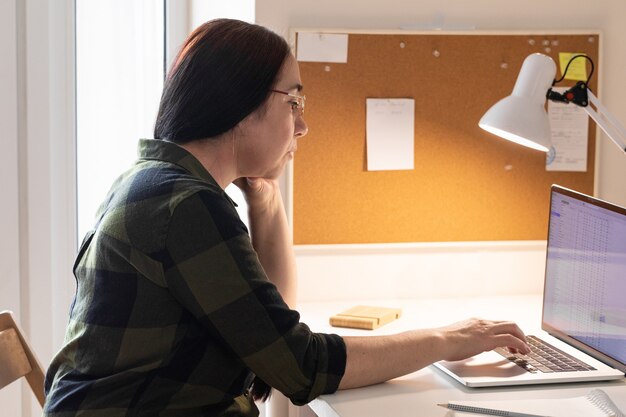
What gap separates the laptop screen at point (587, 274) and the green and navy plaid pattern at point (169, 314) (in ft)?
2.04

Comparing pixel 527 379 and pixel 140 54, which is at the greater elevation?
pixel 140 54

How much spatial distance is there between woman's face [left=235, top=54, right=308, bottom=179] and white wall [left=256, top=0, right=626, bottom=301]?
711 millimetres

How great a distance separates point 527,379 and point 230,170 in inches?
24.3

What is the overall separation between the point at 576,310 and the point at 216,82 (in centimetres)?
85

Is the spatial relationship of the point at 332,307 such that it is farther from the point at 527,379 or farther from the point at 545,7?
the point at 545,7

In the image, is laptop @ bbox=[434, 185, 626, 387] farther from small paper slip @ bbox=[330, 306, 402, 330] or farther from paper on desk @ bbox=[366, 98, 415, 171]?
paper on desk @ bbox=[366, 98, 415, 171]

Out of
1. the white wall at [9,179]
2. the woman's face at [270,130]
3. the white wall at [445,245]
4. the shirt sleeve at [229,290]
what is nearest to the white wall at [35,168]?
the white wall at [9,179]

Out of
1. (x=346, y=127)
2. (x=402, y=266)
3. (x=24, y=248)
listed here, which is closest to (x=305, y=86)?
(x=346, y=127)

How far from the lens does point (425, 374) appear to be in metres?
1.53

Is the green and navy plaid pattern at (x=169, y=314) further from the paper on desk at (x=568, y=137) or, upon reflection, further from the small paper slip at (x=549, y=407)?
the paper on desk at (x=568, y=137)

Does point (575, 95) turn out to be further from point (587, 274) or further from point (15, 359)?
point (15, 359)

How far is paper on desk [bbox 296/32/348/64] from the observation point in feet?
7.06

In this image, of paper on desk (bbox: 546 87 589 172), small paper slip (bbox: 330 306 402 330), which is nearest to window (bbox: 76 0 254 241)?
small paper slip (bbox: 330 306 402 330)

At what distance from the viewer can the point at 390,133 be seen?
2.22 metres
